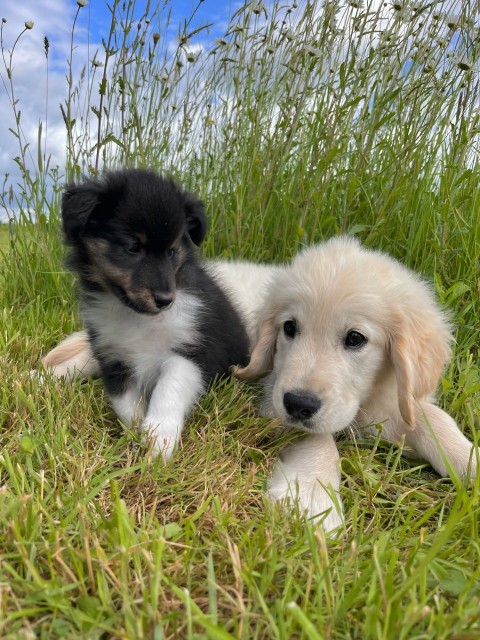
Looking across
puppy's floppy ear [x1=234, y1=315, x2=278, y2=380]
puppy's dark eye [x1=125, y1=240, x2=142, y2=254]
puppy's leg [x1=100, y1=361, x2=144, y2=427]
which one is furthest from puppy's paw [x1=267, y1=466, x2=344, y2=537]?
puppy's dark eye [x1=125, y1=240, x2=142, y2=254]

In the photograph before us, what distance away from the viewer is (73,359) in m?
3.28

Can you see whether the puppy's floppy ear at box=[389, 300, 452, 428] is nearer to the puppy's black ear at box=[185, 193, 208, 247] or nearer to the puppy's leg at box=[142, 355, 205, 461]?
the puppy's leg at box=[142, 355, 205, 461]

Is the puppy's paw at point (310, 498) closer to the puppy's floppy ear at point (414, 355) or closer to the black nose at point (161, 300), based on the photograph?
the puppy's floppy ear at point (414, 355)

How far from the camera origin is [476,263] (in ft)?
12.6

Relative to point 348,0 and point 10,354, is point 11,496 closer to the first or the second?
point 10,354

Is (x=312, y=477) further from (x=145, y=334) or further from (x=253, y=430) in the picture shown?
(x=145, y=334)

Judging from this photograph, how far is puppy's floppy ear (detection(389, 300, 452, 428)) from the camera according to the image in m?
2.32

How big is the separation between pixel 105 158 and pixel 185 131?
74 centimetres

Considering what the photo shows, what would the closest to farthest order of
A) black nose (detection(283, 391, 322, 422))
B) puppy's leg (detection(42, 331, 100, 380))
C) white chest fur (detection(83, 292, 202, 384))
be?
black nose (detection(283, 391, 322, 422)) < white chest fur (detection(83, 292, 202, 384)) < puppy's leg (detection(42, 331, 100, 380))

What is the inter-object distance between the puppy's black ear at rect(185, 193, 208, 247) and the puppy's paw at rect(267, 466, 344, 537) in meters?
1.40

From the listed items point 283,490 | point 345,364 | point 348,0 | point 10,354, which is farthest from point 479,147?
point 10,354

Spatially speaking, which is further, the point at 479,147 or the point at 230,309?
the point at 479,147

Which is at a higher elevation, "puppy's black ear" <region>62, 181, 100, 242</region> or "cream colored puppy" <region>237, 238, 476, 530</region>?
"puppy's black ear" <region>62, 181, 100, 242</region>

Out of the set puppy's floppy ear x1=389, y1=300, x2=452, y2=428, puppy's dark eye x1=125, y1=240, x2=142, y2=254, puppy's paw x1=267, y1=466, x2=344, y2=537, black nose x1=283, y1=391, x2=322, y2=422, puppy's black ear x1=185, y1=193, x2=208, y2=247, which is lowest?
puppy's paw x1=267, y1=466, x2=344, y2=537
